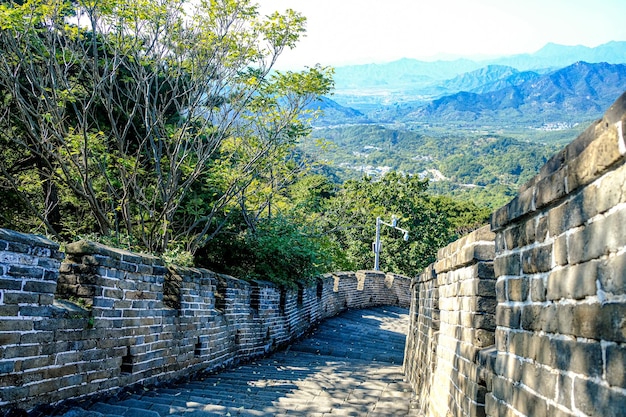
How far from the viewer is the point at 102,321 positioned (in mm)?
5402

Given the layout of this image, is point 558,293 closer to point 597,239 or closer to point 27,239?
point 597,239

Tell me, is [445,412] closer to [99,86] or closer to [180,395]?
[180,395]

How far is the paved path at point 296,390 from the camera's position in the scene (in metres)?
5.37

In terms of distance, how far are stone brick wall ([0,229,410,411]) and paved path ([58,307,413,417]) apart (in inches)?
11.6

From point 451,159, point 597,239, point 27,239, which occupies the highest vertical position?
point 451,159

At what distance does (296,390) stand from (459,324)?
3.42 metres

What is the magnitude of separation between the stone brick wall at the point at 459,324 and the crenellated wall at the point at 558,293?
1 cm

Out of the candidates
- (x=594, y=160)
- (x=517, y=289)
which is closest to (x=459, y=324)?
(x=517, y=289)

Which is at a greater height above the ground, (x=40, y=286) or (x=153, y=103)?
(x=153, y=103)

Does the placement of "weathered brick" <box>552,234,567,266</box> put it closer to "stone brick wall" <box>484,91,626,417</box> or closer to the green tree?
"stone brick wall" <box>484,91,626,417</box>

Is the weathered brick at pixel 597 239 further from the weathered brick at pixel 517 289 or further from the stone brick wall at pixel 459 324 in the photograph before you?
the stone brick wall at pixel 459 324

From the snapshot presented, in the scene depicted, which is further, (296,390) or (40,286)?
(296,390)

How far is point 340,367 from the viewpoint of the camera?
969 centimetres

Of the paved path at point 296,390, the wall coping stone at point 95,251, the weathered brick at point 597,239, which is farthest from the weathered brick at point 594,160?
the wall coping stone at point 95,251
